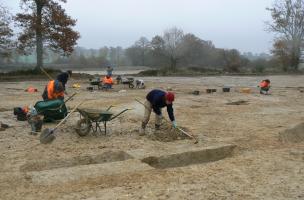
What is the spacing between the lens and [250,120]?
455 inches

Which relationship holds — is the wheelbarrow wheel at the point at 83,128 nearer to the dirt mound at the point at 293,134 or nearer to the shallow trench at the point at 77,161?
the shallow trench at the point at 77,161

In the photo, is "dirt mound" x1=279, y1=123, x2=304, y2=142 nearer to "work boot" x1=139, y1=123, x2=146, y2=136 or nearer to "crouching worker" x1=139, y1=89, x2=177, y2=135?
"crouching worker" x1=139, y1=89, x2=177, y2=135

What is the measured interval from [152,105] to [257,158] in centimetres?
269

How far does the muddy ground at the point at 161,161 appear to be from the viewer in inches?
229

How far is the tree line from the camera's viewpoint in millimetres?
31219

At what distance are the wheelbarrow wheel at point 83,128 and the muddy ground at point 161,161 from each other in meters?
0.13

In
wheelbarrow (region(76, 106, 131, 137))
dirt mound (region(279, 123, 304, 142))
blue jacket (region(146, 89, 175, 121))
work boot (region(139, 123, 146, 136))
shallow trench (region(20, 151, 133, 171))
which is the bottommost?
shallow trench (region(20, 151, 133, 171))

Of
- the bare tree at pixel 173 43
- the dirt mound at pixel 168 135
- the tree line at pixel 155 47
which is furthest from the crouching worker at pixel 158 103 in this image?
the bare tree at pixel 173 43

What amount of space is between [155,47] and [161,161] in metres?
48.4

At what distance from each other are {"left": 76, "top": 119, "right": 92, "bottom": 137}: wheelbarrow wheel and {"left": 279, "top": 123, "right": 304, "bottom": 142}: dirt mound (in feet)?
13.0

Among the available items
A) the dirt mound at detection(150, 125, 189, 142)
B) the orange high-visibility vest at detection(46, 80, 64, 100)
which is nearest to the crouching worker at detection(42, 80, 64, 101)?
the orange high-visibility vest at detection(46, 80, 64, 100)

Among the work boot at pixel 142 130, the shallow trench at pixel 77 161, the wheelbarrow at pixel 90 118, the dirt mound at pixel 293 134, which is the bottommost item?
the shallow trench at pixel 77 161

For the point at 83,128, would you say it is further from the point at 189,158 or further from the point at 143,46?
the point at 143,46

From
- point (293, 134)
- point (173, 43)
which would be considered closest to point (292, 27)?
point (173, 43)
